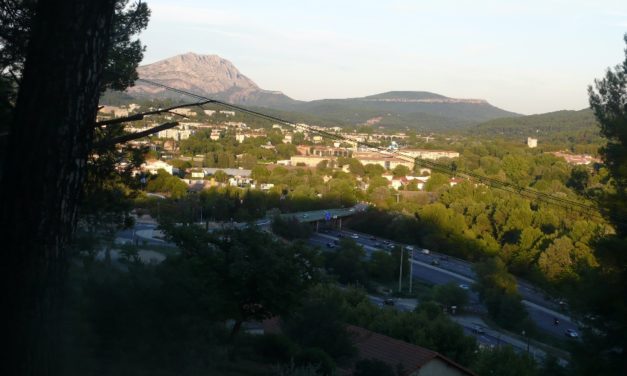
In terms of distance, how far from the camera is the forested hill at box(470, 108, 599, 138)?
8244 cm

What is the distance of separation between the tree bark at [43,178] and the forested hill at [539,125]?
79.4 metres

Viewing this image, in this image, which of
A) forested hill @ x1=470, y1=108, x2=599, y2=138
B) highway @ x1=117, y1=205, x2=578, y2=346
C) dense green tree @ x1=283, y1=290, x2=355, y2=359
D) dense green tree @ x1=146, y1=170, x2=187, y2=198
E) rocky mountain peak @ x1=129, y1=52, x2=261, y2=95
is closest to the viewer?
dense green tree @ x1=283, y1=290, x2=355, y2=359

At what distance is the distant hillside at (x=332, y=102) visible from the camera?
65.1 m

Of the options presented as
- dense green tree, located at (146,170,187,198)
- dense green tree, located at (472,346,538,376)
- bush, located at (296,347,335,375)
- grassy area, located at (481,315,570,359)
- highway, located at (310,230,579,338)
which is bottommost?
highway, located at (310,230,579,338)

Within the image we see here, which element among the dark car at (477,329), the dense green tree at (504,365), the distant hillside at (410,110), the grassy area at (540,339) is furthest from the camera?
the distant hillside at (410,110)

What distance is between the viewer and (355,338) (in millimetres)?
8656

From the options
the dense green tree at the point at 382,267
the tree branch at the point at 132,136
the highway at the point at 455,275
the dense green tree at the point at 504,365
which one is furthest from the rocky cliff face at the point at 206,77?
the tree branch at the point at 132,136

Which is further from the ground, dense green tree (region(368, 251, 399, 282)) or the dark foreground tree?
the dark foreground tree

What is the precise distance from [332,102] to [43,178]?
107980 mm

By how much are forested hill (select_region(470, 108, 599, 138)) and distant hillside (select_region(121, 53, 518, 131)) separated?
7421mm

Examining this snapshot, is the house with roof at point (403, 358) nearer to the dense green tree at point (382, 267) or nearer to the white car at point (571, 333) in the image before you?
the white car at point (571, 333)

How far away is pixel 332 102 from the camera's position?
109000mm

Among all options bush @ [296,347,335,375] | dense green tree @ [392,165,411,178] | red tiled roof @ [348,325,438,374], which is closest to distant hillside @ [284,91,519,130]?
dense green tree @ [392,165,411,178]

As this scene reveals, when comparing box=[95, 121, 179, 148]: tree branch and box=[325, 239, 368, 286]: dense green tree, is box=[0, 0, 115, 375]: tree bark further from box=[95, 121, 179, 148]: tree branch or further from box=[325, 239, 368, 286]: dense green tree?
box=[325, 239, 368, 286]: dense green tree
